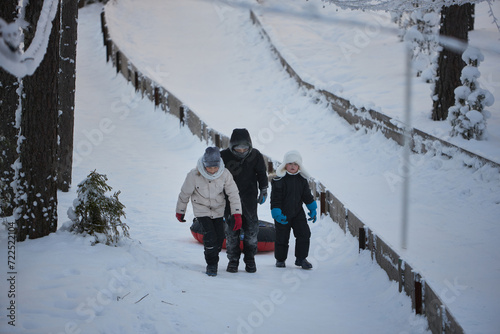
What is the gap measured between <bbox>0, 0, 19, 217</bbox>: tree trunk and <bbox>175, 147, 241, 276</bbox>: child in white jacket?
1886 mm

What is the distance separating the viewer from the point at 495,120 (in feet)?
44.8

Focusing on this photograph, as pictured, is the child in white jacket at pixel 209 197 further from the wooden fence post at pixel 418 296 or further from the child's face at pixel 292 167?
the wooden fence post at pixel 418 296

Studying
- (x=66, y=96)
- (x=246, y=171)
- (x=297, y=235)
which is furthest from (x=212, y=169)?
(x=66, y=96)

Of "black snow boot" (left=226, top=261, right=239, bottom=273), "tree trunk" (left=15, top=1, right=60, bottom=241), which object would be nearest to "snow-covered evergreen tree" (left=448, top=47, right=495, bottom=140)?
"black snow boot" (left=226, top=261, right=239, bottom=273)

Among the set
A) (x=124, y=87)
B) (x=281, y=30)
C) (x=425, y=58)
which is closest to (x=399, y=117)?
(x=425, y=58)

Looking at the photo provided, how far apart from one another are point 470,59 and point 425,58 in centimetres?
830

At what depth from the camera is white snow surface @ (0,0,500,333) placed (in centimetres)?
548

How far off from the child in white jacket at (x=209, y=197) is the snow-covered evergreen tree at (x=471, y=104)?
708 cm

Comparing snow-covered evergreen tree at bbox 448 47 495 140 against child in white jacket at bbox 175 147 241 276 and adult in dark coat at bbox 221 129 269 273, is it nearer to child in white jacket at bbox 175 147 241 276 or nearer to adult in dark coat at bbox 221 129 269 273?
adult in dark coat at bbox 221 129 269 273

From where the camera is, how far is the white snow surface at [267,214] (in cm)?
548

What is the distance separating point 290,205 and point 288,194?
0.15 metres

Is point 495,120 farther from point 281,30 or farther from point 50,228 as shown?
point 281,30

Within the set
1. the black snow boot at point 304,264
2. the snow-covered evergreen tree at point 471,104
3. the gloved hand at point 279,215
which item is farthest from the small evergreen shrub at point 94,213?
the snow-covered evergreen tree at point 471,104

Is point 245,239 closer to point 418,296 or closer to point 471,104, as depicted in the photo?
point 418,296
